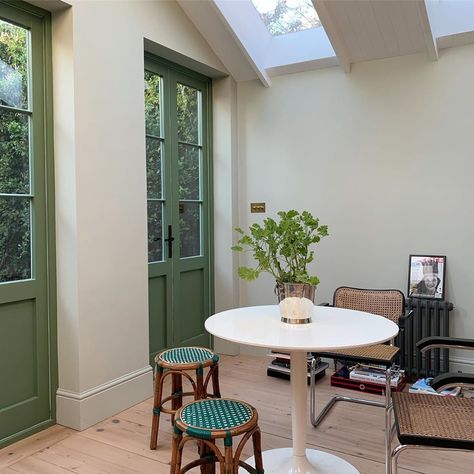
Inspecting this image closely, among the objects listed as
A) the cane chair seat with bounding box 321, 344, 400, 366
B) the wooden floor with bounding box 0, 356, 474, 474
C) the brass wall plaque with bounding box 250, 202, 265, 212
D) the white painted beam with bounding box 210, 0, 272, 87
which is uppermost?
the white painted beam with bounding box 210, 0, 272, 87

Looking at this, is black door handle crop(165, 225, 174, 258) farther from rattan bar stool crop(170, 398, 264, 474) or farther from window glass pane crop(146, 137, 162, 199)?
rattan bar stool crop(170, 398, 264, 474)

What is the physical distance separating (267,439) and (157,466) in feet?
2.05

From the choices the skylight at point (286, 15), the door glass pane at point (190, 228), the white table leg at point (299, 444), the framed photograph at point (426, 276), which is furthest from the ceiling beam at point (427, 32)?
the white table leg at point (299, 444)

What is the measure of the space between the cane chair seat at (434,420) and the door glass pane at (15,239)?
2.06 metres

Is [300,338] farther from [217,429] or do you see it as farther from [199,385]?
[199,385]

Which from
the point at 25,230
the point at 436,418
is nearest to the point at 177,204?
the point at 25,230

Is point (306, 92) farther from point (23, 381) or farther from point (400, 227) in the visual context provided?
point (23, 381)

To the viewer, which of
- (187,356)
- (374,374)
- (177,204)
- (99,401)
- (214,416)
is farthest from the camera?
(177,204)

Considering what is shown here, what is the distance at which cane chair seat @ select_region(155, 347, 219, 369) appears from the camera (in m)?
2.45

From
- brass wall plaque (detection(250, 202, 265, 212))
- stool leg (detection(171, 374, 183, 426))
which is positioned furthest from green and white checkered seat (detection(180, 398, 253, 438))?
brass wall plaque (detection(250, 202, 265, 212))

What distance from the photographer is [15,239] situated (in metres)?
2.65

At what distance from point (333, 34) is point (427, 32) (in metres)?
0.63

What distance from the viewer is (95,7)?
2.85 meters

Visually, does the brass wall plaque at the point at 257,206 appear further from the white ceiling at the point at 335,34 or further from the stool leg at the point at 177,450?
the stool leg at the point at 177,450
